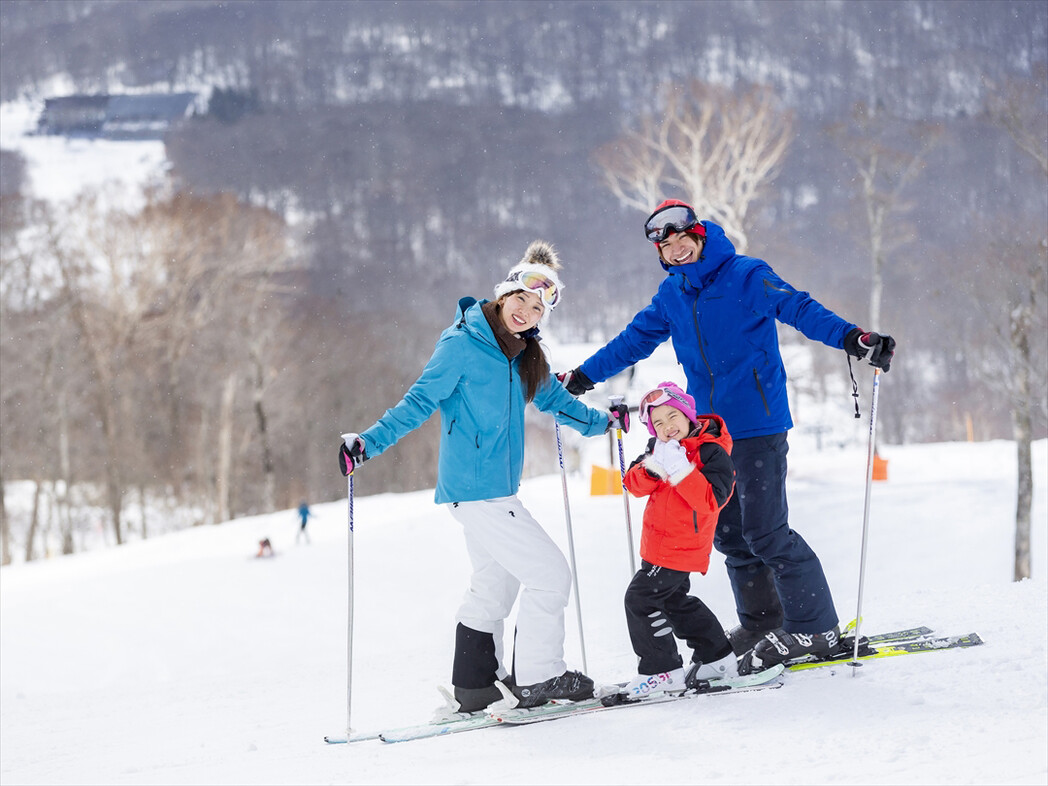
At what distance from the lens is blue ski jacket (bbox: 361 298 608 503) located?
2.57 metres

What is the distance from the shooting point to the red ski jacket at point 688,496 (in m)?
2.51

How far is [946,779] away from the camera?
6.13 feet

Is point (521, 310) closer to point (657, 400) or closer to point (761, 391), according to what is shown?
point (657, 400)

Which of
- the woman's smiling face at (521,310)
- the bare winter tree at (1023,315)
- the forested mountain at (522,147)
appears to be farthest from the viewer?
the forested mountain at (522,147)

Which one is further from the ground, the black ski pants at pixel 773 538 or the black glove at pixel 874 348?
the black glove at pixel 874 348

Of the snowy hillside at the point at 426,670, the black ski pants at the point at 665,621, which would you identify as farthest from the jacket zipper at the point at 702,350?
the snowy hillside at the point at 426,670

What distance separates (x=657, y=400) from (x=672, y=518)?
0.35m

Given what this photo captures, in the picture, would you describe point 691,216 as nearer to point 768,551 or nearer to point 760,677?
point 768,551

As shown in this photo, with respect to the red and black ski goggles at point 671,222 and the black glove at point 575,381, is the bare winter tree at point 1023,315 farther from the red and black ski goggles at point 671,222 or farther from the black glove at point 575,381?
the red and black ski goggles at point 671,222

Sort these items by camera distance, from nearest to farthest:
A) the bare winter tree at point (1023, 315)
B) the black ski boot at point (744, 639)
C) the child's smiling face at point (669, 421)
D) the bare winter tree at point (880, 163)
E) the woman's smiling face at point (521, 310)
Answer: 1. the child's smiling face at point (669, 421)
2. the woman's smiling face at point (521, 310)
3. the black ski boot at point (744, 639)
4. the bare winter tree at point (1023, 315)
5. the bare winter tree at point (880, 163)

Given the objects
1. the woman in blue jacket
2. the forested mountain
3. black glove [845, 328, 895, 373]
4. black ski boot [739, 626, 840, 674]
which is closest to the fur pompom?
the woman in blue jacket

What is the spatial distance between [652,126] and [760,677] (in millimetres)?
12914

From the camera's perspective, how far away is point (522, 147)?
41125 mm

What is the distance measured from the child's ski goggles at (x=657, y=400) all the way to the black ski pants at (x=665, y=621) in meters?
0.45
